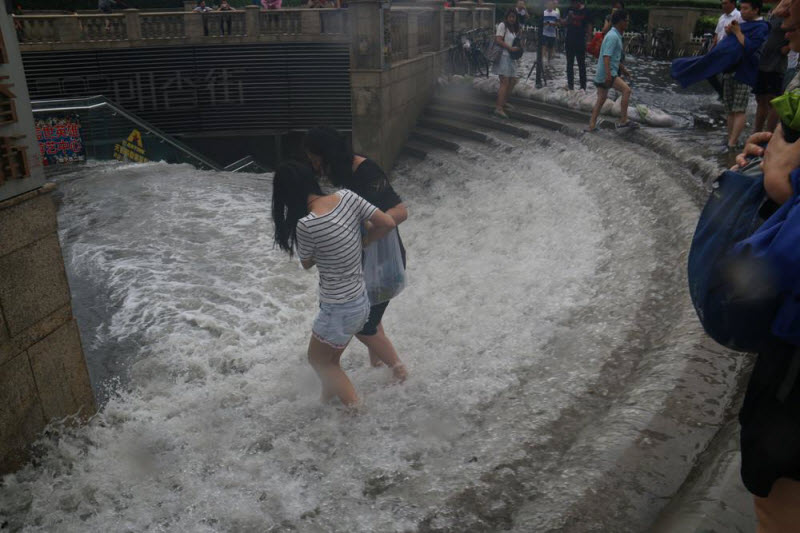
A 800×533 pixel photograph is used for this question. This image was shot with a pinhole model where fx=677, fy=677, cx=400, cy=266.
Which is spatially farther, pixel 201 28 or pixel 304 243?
pixel 201 28

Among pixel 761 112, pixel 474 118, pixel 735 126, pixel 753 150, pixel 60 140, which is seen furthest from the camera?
pixel 474 118

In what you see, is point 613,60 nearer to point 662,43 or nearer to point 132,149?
point 132,149

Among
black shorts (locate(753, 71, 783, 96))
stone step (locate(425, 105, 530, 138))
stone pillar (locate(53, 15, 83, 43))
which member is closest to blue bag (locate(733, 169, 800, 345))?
black shorts (locate(753, 71, 783, 96))

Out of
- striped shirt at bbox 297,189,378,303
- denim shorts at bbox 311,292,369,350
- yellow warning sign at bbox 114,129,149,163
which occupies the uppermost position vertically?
striped shirt at bbox 297,189,378,303

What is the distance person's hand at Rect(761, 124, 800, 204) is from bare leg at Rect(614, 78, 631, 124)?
8.91m

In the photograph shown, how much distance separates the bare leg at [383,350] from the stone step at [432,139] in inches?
347

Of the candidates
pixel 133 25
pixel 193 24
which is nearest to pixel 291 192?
pixel 193 24

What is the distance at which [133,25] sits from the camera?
A: 16.7 metres

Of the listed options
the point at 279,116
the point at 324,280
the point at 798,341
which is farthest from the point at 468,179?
the point at 798,341

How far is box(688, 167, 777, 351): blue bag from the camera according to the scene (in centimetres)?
183

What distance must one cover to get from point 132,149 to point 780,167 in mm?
13260

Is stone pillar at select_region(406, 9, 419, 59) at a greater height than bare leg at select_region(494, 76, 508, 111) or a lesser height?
greater

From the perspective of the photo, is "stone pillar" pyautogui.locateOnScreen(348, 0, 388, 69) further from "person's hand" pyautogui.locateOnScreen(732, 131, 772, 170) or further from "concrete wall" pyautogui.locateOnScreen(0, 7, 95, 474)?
"person's hand" pyautogui.locateOnScreen(732, 131, 772, 170)

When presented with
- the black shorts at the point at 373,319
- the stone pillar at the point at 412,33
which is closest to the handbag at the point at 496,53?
the stone pillar at the point at 412,33
